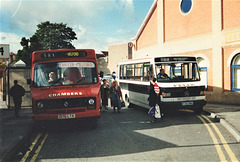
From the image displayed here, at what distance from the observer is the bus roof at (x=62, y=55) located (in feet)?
29.7

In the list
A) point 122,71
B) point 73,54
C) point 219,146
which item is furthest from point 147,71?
point 219,146

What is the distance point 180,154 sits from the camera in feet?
19.4

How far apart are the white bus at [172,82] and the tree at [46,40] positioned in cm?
4288

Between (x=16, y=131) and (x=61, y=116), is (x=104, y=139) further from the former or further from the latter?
(x=16, y=131)

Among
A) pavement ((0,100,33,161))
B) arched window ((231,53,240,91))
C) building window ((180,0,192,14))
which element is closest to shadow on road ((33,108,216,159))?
pavement ((0,100,33,161))

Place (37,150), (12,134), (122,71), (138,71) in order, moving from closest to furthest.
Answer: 1. (37,150)
2. (12,134)
3. (138,71)
4. (122,71)

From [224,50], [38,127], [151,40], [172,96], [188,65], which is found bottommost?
[38,127]

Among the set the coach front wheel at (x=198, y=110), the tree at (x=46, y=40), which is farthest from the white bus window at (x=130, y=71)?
the tree at (x=46, y=40)

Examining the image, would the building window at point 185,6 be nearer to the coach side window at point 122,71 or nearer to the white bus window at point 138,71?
the coach side window at point 122,71

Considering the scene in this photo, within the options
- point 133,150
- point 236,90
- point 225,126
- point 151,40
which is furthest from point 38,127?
point 151,40

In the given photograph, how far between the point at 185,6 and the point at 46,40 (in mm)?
40150

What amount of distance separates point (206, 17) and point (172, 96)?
8.69 meters

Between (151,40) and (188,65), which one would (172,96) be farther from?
(151,40)

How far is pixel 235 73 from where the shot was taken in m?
15.5
